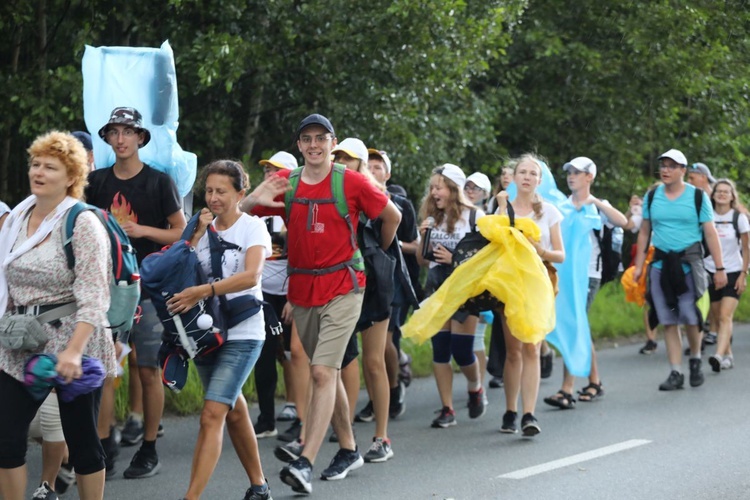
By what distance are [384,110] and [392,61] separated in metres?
0.55

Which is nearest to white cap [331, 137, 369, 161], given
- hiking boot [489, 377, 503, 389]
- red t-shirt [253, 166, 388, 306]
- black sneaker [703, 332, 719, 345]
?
red t-shirt [253, 166, 388, 306]

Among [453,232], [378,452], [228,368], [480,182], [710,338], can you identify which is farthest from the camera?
[710,338]

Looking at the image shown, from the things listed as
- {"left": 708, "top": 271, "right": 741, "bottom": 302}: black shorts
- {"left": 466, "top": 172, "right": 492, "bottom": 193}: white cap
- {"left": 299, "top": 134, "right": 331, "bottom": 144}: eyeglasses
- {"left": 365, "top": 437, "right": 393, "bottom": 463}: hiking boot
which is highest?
{"left": 299, "top": 134, "right": 331, "bottom": 144}: eyeglasses

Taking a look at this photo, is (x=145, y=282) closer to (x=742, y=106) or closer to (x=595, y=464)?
(x=595, y=464)

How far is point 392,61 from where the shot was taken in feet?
47.7

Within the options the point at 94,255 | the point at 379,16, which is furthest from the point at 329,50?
the point at 94,255

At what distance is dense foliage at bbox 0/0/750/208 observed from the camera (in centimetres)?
1305

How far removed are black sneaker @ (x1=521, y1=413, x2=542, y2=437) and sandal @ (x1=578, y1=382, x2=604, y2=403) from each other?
1875 mm

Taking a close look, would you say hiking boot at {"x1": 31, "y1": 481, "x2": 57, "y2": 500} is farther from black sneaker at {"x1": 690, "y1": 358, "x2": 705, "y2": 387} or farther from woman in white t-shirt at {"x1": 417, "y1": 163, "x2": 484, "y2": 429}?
black sneaker at {"x1": 690, "y1": 358, "x2": 705, "y2": 387}

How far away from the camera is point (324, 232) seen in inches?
281

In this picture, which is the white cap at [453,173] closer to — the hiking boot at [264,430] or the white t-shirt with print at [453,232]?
the white t-shirt with print at [453,232]

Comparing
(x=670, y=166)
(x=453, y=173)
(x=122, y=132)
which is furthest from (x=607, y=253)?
(x=122, y=132)

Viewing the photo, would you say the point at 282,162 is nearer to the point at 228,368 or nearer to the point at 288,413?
the point at 288,413

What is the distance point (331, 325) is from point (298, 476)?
0.88m
